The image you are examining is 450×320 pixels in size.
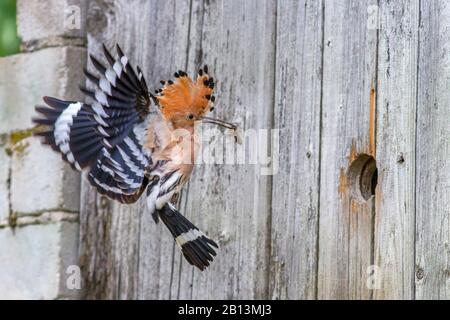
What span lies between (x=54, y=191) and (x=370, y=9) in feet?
5.40

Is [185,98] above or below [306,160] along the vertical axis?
above

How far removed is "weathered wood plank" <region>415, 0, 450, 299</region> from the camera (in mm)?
3416

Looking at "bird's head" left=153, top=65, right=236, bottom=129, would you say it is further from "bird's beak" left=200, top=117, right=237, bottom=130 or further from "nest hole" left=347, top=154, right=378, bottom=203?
"nest hole" left=347, top=154, right=378, bottom=203

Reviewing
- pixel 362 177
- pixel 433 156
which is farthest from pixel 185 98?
pixel 433 156

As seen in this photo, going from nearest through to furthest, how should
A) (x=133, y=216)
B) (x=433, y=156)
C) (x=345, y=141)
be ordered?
(x=433, y=156) < (x=345, y=141) < (x=133, y=216)

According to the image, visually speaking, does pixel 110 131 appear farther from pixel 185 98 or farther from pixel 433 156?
pixel 433 156

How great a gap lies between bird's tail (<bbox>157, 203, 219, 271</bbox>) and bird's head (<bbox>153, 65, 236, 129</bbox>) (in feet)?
1.20

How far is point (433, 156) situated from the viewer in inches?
137

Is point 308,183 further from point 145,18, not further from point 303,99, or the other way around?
point 145,18

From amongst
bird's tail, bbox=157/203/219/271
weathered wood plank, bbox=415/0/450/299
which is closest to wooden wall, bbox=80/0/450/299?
weathered wood plank, bbox=415/0/450/299

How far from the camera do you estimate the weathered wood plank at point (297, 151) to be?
385cm

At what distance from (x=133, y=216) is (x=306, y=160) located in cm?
95

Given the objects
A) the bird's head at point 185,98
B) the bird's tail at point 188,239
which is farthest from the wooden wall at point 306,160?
the bird's head at point 185,98

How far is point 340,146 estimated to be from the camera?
12.4ft
